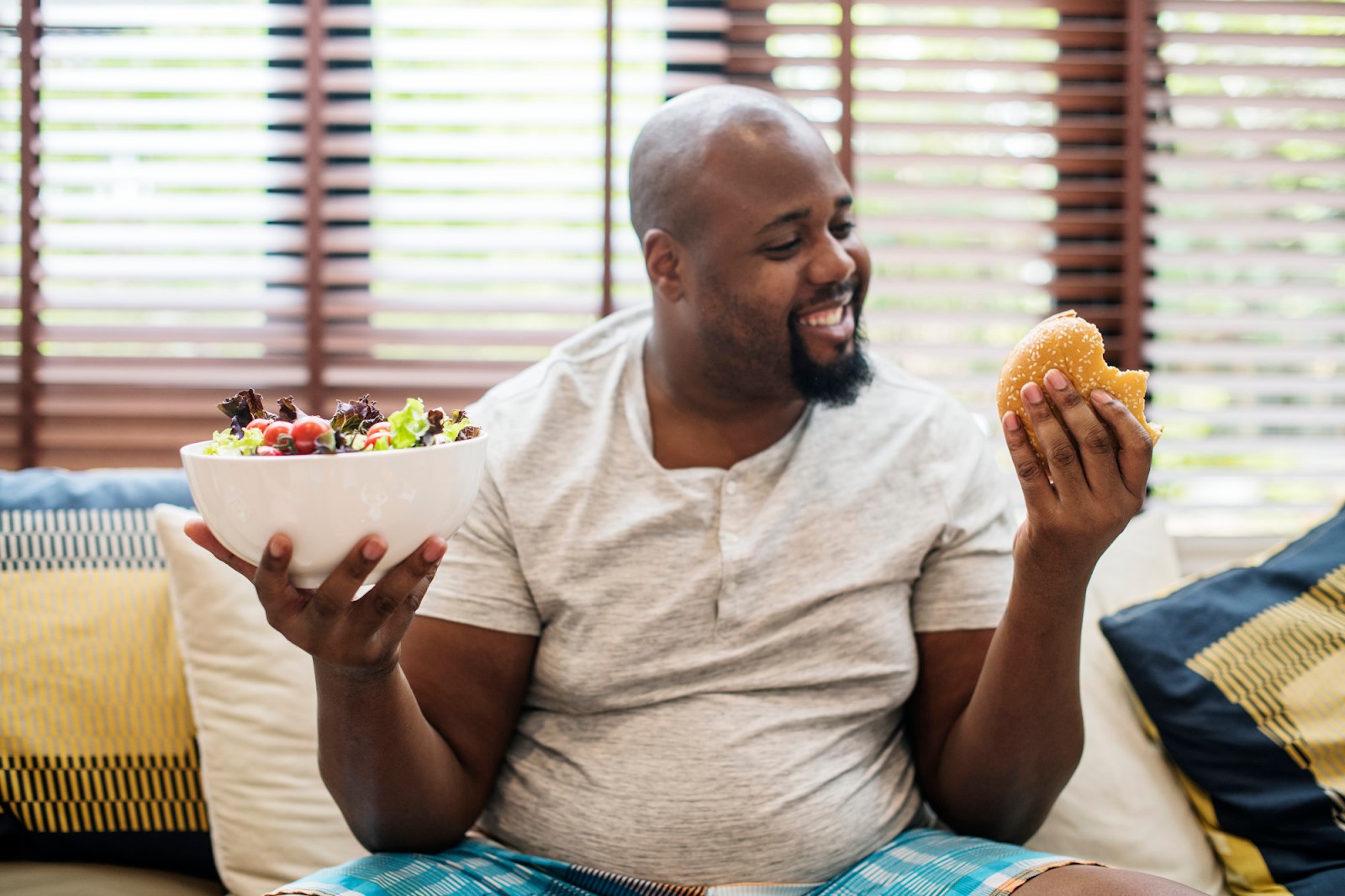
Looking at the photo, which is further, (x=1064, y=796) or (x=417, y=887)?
(x=1064, y=796)

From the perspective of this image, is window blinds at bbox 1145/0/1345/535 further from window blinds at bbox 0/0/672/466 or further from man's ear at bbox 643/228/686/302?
man's ear at bbox 643/228/686/302

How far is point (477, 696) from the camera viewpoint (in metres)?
1.20

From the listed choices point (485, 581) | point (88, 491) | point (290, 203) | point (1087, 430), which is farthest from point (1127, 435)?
point (290, 203)

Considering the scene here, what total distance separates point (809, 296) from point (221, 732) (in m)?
0.97

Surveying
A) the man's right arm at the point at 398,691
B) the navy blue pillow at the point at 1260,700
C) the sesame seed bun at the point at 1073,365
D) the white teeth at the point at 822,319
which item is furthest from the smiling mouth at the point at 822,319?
the navy blue pillow at the point at 1260,700

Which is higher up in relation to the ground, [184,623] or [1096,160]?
[1096,160]

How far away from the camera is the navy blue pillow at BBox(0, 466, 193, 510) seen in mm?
1489

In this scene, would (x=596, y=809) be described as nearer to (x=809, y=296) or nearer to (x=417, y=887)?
(x=417, y=887)

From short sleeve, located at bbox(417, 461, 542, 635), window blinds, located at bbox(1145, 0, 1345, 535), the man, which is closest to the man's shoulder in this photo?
the man

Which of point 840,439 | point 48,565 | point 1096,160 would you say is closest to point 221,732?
point 48,565

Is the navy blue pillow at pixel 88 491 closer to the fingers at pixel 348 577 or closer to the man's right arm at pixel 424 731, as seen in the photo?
the man's right arm at pixel 424 731

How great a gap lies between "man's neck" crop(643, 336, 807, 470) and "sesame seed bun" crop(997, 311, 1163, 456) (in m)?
0.41

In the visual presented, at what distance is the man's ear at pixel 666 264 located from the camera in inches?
53.7

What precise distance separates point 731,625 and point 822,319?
1.30 feet
